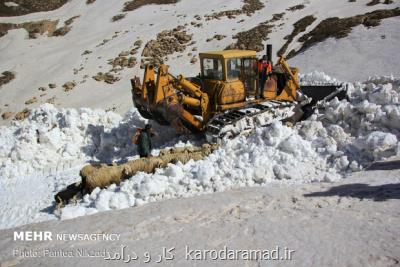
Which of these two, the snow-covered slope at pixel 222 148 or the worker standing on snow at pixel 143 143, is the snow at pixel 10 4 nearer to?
the snow-covered slope at pixel 222 148

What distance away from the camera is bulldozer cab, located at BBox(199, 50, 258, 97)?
37.1ft

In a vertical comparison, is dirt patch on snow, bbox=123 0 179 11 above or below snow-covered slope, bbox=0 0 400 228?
below

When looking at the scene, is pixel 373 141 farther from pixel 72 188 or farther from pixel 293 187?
pixel 72 188

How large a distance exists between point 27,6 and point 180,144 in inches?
1450

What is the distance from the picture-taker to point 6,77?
28.2m

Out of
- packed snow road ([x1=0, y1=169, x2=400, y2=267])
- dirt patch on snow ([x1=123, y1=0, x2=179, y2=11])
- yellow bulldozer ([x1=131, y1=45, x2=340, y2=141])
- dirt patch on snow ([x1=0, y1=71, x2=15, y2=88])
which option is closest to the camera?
packed snow road ([x1=0, y1=169, x2=400, y2=267])

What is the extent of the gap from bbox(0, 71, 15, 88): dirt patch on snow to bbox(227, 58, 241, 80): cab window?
67.9ft

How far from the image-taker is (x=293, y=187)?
25.6 ft

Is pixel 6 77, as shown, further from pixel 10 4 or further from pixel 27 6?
pixel 10 4

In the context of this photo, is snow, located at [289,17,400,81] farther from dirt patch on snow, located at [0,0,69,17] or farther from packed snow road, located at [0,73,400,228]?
dirt patch on snow, located at [0,0,69,17]

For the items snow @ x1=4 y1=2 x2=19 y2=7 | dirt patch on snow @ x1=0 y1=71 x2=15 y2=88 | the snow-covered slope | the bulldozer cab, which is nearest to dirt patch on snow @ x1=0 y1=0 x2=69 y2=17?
snow @ x1=4 y1=2 x2=19 y2=7

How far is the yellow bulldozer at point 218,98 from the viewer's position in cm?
1083

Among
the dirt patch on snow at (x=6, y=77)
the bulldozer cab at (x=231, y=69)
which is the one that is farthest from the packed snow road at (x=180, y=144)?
the dirt patch on snow at (x=6, y=77)

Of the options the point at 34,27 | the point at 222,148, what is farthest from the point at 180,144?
the point at 34,27
